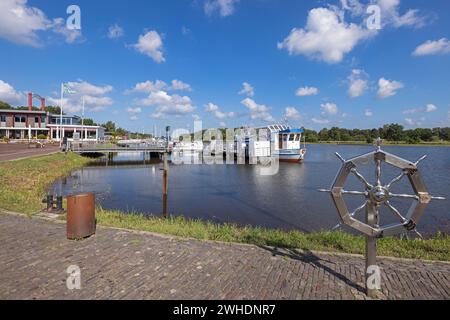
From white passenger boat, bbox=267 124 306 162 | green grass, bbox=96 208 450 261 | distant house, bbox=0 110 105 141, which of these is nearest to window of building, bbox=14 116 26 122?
distant house, bbox=0 110 105 141

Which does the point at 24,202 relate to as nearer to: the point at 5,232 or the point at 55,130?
the point at 5,232

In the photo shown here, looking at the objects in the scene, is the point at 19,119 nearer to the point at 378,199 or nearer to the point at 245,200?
the point at 245,200

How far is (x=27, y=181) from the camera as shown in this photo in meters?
17.3

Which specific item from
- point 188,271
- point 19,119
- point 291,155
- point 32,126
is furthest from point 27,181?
point 19,119

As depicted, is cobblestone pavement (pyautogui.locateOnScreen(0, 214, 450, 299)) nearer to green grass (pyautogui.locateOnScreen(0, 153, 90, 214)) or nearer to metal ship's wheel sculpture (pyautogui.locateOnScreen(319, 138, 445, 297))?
metal ship's wheel sculpture (pyautogui.locateOnScreen(319, 138, 445, 297))

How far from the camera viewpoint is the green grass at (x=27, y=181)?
32.0ft

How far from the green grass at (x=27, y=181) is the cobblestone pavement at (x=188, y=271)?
4121mm

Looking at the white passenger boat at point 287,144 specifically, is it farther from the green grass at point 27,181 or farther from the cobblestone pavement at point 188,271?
the cobblestone pavement at point 188,271

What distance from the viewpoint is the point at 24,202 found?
1016cm

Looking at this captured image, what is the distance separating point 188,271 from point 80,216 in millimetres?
3001

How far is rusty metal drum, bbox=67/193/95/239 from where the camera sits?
19.7ft

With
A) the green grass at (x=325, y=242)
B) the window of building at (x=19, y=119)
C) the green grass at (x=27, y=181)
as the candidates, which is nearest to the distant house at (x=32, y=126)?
the window of building at (x=19, y=119)
